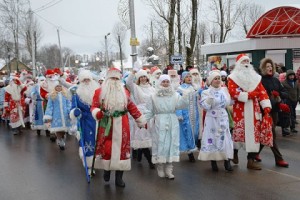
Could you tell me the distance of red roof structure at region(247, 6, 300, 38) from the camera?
22.8 m

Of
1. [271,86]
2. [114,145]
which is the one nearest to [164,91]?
[114,145]

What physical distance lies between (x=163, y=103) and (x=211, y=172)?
5.10ft

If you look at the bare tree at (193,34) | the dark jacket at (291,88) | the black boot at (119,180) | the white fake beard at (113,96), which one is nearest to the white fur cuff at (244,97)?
the white fake beard at (113,96)

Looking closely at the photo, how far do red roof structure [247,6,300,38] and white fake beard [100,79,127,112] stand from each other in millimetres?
18009

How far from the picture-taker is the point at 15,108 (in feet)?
46.4

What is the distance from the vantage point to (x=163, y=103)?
276 inches

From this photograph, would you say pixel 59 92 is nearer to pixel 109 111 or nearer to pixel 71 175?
pixel 71 175

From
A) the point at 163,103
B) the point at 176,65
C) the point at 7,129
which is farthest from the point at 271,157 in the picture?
the point at 176,65

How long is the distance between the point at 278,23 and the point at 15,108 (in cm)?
1517

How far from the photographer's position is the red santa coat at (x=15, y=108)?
13961mm

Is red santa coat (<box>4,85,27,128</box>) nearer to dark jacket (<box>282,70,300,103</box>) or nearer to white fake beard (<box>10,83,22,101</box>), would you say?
white fake beard (<box>10,83,22,101</box>)

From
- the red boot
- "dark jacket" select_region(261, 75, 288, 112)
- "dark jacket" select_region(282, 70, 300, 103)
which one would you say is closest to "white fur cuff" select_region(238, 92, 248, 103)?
"dark jacket" select_region(261, 75, 288, 112)

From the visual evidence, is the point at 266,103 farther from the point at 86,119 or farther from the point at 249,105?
the point at 86,119

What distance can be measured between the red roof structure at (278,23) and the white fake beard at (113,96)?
18009mm
